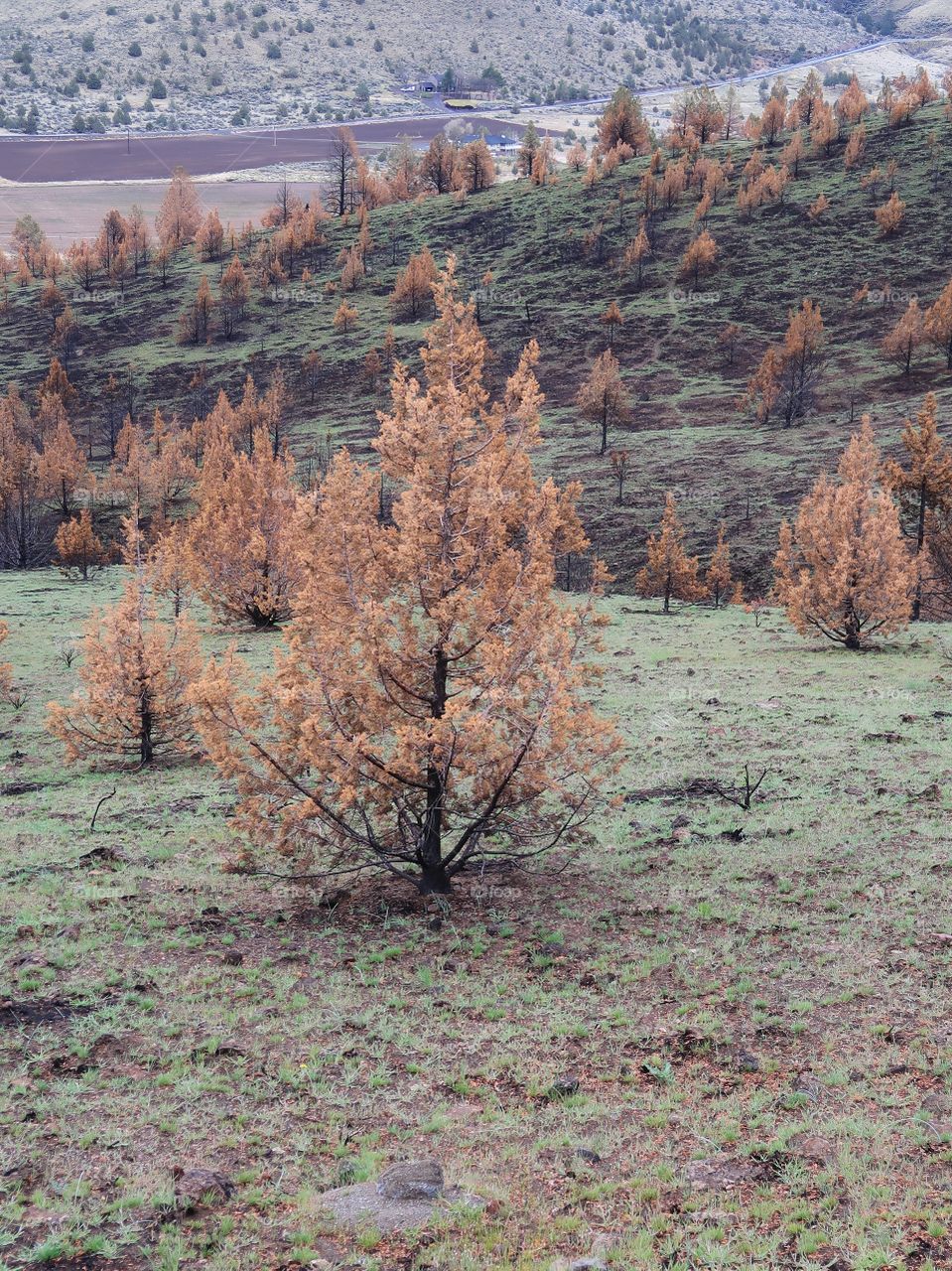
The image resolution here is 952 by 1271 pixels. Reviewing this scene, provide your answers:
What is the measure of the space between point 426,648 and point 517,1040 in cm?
430

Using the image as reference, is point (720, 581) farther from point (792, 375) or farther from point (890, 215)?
point (890, 215)

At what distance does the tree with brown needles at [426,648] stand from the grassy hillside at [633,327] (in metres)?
45.5

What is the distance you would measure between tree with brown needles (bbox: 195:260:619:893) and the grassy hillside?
149ft

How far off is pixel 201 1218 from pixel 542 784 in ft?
18.8

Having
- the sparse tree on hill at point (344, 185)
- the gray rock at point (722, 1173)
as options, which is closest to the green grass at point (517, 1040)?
the gray rock at point (722, 1173)

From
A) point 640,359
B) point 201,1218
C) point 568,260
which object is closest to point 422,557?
point 201,1218

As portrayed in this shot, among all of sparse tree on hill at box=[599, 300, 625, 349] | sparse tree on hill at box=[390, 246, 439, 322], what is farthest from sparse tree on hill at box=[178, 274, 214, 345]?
sparse tree on hill at box=[599, 300, 625, 349]

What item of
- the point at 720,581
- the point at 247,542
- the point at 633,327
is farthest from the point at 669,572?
the point at 633,327

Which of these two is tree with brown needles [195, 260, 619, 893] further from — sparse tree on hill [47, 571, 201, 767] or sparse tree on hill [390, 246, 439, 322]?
sparse tree on hill [390, 246, 439, 322]

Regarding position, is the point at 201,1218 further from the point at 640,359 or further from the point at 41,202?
the point at 41,202

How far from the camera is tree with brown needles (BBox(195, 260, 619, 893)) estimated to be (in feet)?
33.4

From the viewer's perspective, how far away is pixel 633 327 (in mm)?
102562

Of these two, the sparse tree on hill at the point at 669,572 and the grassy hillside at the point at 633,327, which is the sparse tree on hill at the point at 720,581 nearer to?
the sparse tree on hill at the point at 669,572

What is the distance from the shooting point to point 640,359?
96938 millimetres
